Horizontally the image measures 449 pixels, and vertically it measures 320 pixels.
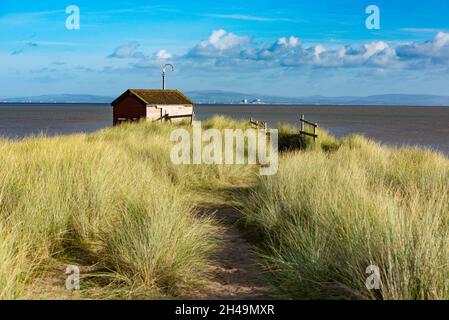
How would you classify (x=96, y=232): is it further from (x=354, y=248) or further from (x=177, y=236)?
(x=354, y=248)

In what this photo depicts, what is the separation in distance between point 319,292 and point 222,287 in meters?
1.18

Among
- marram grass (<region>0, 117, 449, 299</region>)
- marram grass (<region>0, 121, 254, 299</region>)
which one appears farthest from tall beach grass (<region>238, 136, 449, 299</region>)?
marram grass (<region>0, 121, 254, 299</region>)

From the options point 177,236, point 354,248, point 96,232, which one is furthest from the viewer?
point 96,232

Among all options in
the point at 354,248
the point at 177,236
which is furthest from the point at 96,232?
the point at 354,248

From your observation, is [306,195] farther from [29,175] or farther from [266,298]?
[29,175]

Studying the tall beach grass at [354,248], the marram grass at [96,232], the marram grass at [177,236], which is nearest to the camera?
the tall beach grass at [354,248]

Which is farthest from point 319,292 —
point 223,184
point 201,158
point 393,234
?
point 201,158

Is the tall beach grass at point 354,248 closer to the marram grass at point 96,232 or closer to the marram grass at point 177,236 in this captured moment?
the marram grass at point 177,236

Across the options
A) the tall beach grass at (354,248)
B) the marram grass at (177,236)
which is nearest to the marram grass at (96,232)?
the marram grass at (177,236)

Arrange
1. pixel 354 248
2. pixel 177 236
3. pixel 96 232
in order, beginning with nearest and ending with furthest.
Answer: pixel 354 248 → pixel 177 236 → pixel 96 232

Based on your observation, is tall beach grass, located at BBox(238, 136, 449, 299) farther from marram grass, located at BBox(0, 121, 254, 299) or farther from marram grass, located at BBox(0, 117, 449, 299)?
marram grass, located at BBox(0, 121, 254, 299)

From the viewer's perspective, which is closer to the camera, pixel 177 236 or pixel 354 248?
pixel 354 248
